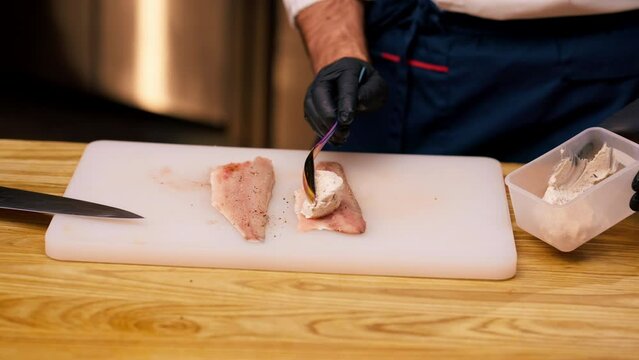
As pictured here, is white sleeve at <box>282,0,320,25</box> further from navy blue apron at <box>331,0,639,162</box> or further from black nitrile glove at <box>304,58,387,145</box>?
black nitrile glove at <box>304,58,387,145</box>

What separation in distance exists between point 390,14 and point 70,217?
765 mm

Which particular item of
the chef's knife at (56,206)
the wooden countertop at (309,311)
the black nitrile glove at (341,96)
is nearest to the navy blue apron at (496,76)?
the black nitrile glove at (341,96)

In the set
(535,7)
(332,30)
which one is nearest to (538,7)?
(535,7)

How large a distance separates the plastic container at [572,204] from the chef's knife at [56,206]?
0.58 metres

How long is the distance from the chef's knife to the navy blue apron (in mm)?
677

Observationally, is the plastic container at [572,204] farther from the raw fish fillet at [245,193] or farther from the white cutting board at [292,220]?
the raw fish fillet at [245,193]

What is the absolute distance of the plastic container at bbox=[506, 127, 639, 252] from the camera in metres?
1.18

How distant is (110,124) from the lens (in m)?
2.87

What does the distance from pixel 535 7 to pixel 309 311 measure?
0.75 meters

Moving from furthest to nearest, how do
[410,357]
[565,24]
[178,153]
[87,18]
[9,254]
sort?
[87,18], [565,24], [178,153], [9,254], [410,357]

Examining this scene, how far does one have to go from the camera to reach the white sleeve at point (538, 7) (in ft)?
4.95

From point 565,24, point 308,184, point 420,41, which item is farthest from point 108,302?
point 565,24

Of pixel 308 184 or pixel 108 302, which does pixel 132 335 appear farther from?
pixel 308 184

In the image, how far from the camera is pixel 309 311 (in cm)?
111
